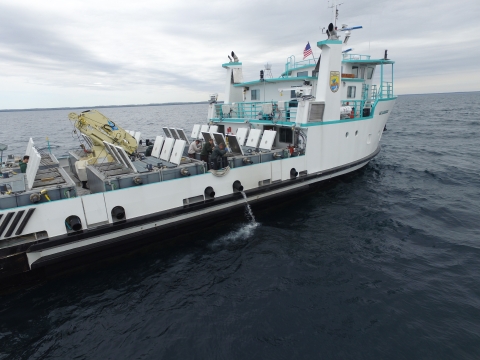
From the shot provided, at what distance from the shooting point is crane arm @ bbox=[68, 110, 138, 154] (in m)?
12.2

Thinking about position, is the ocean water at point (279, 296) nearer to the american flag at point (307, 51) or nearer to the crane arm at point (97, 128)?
the crane arm at point (97, 128)

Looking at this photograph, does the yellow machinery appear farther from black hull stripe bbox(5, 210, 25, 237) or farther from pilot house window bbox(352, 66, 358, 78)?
pilot house window bbox(352, 66, 358, 78)

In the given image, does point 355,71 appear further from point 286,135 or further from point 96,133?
point 96,133

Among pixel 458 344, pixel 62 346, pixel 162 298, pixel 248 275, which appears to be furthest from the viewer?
pixel 248 275

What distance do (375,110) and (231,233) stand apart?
11.0 m

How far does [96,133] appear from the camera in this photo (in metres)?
12.4

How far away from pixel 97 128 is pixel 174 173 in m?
4.33

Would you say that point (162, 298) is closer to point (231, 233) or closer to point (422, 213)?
point (231, 233)

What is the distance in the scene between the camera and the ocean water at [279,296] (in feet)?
22.3

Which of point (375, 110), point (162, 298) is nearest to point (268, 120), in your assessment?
point (375, 110)

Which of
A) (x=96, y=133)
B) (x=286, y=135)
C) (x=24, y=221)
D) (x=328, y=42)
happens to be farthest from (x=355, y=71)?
(x=24, y=221)

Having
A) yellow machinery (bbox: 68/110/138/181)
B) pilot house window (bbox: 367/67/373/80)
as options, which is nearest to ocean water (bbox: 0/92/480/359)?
yellow machinery (bbox: 68/110/138/181)

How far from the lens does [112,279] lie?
9.29m

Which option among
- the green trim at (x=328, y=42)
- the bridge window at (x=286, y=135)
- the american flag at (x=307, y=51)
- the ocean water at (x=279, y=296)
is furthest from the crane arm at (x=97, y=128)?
the american flag at (x=307, y=51)
